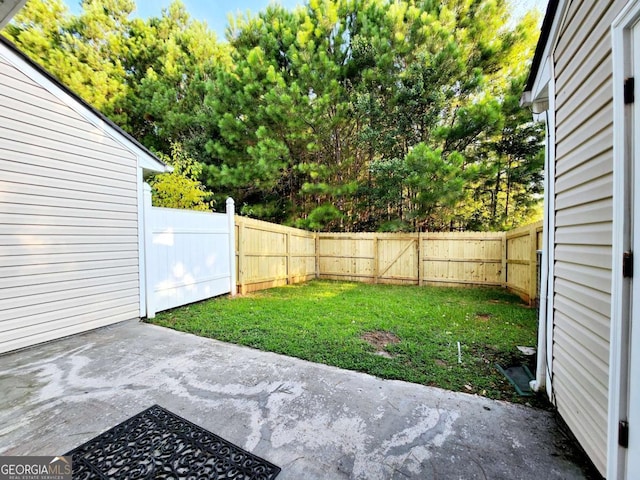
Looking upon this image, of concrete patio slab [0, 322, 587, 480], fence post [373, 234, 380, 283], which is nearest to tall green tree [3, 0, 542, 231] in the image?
fence post [373, 234, 380, 283]

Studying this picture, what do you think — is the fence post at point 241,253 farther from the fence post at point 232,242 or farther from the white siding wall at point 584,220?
the white siding wall at point 584,220

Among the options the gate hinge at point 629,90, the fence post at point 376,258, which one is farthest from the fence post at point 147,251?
the fence post at point 376,258

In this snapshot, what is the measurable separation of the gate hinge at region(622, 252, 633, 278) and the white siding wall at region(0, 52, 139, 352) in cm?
510

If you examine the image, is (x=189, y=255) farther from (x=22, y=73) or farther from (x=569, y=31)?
(x=569, y=31)

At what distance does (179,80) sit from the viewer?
9859 mm

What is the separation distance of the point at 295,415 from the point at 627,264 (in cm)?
206

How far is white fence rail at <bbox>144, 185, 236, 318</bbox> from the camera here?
4.42m

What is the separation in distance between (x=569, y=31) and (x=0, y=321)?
5735mm

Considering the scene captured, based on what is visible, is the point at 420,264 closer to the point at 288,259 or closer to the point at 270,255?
the point at 288,259

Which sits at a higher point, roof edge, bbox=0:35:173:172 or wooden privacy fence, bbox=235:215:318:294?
roof edge, bbox=0:35:173:172

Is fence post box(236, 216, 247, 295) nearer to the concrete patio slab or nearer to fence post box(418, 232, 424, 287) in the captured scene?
the concrete patio slab

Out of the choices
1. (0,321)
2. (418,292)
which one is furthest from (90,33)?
(418,292)

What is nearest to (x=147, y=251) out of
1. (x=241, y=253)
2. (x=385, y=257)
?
(x=241, y=253)

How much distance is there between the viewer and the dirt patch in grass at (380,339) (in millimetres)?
3111
